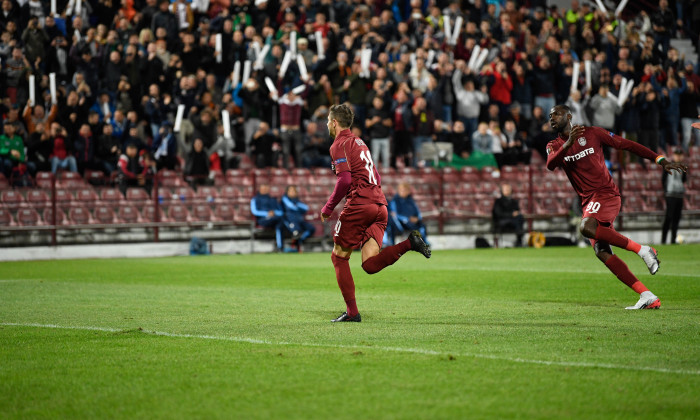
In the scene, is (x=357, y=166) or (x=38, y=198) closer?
(x=357, y=166)

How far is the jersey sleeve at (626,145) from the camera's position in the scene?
33.6ft

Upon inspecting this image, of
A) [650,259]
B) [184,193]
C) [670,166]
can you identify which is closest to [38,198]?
[184,193]

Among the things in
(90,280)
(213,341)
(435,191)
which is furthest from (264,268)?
(213,341)

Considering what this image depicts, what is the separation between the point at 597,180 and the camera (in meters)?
10.5

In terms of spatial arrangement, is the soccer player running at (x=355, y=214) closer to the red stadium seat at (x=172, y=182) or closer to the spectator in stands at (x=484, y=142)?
the red stadium seat at (x=172, y=182)

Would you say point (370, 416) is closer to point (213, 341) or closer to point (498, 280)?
point (213, 341)

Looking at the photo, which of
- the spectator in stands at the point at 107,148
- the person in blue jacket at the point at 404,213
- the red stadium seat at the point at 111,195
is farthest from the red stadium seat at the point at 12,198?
the person in blue jacket at the point at 404,213

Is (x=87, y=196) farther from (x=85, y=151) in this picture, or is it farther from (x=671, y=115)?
(x=671, y=115)

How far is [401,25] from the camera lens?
2572 cm

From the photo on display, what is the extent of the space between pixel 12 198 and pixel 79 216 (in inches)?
60.8

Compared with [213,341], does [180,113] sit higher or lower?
higher

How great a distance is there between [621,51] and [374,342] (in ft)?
69.7

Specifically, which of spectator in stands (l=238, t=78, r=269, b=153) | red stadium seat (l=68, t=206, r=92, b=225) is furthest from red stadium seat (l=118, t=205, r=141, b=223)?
spectator in stands (l=238, t=78, r=269, b=153)

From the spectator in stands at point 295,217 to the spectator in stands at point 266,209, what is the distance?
0.15 metres
